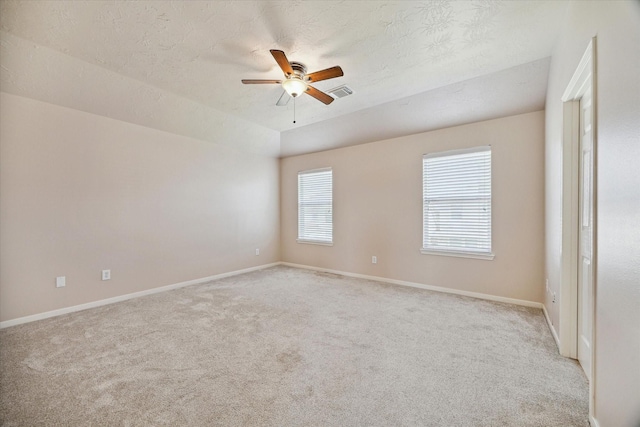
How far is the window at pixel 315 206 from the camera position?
5465 millimetres

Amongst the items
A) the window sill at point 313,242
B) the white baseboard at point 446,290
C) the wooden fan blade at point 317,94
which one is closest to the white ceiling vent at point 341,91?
the wooden fan blade at point 317,94

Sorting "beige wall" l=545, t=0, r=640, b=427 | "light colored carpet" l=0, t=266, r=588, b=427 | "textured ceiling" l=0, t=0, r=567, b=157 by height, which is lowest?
"light colored carpet" l=0, t=266, r=588, b=427

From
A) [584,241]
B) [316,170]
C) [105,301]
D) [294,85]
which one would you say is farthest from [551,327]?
[105,301]

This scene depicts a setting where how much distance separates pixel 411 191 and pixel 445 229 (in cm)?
80

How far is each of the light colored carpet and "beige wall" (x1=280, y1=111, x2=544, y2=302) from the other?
569 millimetres

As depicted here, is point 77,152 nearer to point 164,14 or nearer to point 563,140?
point 164,14

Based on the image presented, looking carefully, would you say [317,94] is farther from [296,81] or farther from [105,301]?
[105,301]

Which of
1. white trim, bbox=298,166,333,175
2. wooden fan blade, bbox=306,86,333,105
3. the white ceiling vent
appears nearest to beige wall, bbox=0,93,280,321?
white trim, bbox=298,166,333,175

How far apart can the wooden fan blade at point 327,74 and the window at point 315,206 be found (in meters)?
2.94

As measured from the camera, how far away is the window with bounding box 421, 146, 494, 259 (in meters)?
3.75

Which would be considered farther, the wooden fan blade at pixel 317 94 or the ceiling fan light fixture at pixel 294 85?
the wooden fan blade at pixel 317 94

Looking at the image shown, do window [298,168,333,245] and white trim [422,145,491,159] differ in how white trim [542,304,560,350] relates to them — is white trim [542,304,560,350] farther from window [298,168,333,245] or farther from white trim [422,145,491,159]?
window [298,168,333,245]

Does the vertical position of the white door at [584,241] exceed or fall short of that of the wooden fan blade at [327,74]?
it falls short

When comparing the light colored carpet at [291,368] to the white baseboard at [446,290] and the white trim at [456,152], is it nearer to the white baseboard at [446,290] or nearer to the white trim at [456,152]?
the white baseboard at [446,290]
